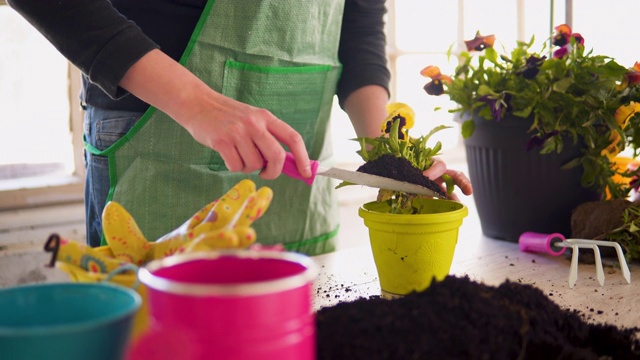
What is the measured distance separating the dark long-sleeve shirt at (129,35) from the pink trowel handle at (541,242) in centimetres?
43

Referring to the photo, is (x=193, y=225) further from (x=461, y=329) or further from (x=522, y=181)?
(x=522, y=181)

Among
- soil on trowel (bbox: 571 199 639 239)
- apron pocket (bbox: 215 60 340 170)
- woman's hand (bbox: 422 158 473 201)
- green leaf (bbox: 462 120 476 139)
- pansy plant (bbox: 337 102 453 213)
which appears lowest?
soil on trowel (bbox: 571 199 639 239)

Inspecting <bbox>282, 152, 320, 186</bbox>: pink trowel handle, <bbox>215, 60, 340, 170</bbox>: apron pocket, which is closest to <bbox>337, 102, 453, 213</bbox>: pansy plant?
<bbox>282, 152, 320, 186</bbox>: pink trowel handle

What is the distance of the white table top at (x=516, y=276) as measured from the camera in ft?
2.97

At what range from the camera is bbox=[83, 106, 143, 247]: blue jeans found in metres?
1.13

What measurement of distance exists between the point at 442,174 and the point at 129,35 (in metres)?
0.53

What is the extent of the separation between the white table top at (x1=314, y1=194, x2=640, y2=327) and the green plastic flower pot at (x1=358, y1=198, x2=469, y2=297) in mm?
47

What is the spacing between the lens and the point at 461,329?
577mm

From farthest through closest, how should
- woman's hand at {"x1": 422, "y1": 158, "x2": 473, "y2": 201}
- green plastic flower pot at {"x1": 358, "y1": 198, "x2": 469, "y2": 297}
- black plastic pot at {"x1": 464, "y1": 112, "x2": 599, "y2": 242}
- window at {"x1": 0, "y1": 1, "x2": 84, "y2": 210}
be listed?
window at {"x1": 0, "y1": 1, "x2": 84, "y2": 210}, black plastic pot at {"x1": 464, "y1": 112, "x2": 599, "y2": 242}, woman's hand at {"x1": 422, "y1": 158, "x2": 473, "y2": 201}, green plastic flower pot at {"x1": 358, "y1": 198, "x2": 469, "y2": 297}

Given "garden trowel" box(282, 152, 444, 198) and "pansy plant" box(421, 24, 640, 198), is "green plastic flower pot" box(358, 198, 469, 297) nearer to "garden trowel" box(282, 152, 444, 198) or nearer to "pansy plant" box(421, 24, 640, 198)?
"garden trowel" box(282, 152, 444, 198)

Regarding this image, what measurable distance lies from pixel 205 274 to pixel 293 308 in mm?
91

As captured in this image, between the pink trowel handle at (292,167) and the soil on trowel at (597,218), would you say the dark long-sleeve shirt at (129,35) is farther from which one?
the soil on trowel at (597,218)

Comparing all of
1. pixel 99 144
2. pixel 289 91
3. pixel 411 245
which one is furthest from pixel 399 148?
pixel 99 144

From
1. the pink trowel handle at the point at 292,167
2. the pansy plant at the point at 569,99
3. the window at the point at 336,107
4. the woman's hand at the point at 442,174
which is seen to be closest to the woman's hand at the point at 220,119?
the pink trowel handle at the point at 292,167
